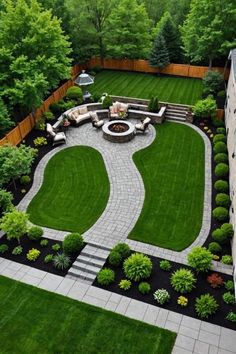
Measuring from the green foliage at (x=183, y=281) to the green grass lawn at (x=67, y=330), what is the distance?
1.93m

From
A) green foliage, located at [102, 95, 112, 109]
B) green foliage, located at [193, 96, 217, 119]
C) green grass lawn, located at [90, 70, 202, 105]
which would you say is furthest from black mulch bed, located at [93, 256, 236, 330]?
green grass lawn, located at [90, 70, 202, 105]

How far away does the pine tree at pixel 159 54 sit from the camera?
34.5 metres

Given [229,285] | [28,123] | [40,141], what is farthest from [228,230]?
[28,123]

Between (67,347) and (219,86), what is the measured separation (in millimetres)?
26718

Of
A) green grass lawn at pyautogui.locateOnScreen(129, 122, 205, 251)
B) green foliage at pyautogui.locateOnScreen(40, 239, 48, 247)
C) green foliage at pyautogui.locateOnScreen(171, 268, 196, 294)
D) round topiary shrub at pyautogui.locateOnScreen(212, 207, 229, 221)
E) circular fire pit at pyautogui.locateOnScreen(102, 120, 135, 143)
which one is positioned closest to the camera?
green foliage at pyautogui.locateOnScreen(171, 268, 196, 294)

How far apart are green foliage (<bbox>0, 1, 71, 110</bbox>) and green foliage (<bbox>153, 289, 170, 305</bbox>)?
16669 millimetres

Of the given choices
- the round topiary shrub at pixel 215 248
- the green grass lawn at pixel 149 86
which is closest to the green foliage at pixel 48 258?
the round topiary shrub at pixel 215 248

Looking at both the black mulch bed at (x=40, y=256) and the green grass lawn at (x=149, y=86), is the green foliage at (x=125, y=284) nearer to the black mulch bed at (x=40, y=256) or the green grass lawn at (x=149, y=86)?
the black mulch bed at (x=40, y=256)

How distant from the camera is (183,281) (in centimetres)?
1325

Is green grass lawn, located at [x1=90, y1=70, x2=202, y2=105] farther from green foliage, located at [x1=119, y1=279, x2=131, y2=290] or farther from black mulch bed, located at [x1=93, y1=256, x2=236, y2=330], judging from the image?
green foliage, located at [x1=119, y1=279, x2=131, y2=290]

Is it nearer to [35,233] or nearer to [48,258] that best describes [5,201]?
[35,233]

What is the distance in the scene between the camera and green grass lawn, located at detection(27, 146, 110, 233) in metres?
17.2

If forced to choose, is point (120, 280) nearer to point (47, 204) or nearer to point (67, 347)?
point (67, 347)

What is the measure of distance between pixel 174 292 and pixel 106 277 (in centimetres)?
307
